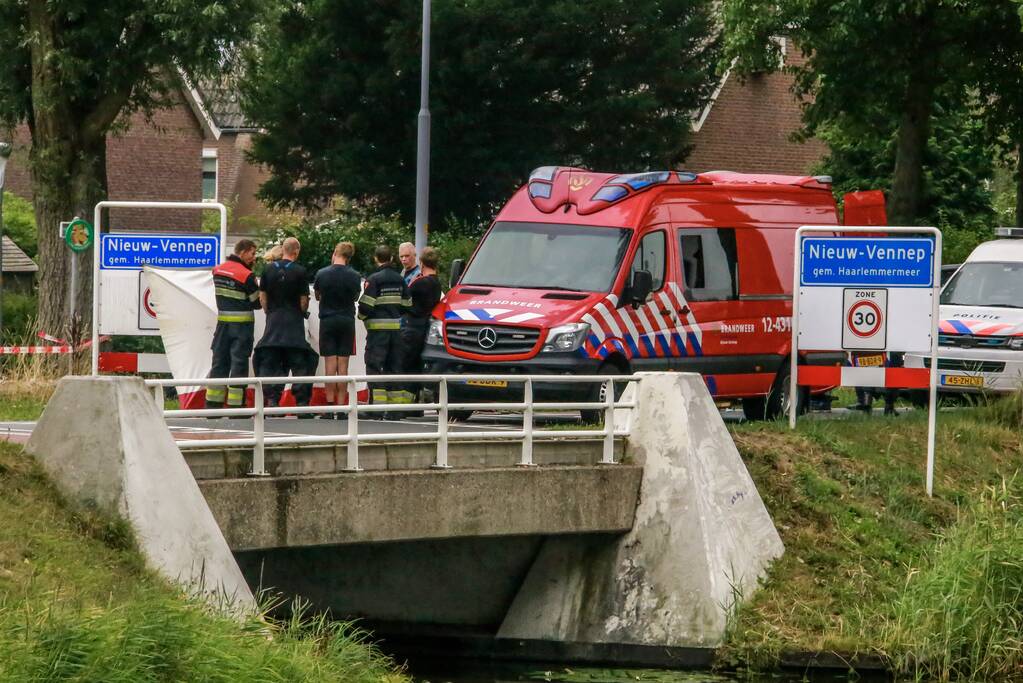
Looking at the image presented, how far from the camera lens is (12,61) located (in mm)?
24656

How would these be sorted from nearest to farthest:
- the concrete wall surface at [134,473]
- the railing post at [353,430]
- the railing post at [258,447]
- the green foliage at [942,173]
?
the concrete wall surface at [134,473] < the railing post at [258,447] < the railing post at [353,430] < the green foliage at [942,173]

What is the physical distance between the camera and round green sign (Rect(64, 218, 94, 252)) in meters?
21.2

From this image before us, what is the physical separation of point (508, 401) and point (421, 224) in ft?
33.2

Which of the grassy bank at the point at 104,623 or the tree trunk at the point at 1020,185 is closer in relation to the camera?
the grassy bank at the point at 104,623

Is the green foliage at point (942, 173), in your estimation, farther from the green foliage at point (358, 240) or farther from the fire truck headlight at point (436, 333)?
the fire truck headlight at point (436, 333)

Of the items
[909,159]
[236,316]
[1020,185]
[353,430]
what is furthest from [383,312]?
[1020,185]

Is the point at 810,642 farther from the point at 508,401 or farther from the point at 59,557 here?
the point at 59,557

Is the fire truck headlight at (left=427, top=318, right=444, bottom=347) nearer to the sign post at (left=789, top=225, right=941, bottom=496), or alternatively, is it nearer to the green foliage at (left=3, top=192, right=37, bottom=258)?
the sign post at (left=789, top=225, right=941, bottom=496)

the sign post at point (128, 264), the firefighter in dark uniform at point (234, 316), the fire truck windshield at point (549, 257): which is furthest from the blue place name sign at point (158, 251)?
the fire truck windshield at point (549, 257)

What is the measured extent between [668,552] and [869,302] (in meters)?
3.16

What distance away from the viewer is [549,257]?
17.3 metres

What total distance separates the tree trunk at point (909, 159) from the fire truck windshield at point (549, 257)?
11.4m

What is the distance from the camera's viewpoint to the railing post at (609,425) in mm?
14156

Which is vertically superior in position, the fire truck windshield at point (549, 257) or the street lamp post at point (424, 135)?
the street lamp post at point (424, 135)
